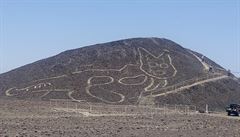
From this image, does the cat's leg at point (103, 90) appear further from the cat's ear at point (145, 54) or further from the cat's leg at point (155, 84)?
the cat's ear at point (145, 54)

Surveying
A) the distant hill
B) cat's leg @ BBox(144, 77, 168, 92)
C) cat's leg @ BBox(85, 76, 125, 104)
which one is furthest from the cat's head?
cat's leg @ BBox(85, 76, 125, 104)

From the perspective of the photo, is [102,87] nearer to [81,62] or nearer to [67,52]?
[81,62]

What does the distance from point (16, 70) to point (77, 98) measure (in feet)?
108

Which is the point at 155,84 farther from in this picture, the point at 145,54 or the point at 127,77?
the point at 145,54

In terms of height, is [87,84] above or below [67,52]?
below

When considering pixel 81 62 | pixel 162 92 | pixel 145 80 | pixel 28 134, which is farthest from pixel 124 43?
pixel 28 134

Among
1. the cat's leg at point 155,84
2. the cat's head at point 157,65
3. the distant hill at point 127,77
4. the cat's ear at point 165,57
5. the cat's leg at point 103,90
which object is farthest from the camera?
the cat's ear at point 165,57

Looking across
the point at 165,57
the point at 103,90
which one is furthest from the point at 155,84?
the point at 165,57

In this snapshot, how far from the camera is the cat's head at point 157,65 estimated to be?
4186 inches

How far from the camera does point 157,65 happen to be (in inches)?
4338

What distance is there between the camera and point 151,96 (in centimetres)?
8931

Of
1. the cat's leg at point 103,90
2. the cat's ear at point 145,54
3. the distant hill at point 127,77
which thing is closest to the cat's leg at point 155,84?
the distant hill at point 127,77

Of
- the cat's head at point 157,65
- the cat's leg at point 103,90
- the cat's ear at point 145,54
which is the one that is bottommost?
the cat's leg at point 103,90

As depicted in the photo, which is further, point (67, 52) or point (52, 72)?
point (67, 52)
